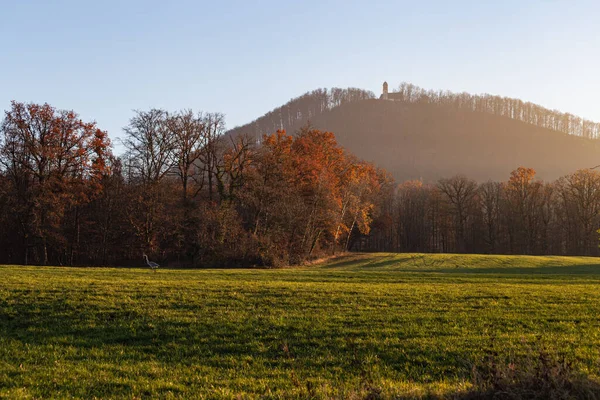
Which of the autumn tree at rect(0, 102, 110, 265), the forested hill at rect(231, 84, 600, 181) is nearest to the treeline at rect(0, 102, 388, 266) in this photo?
the autumn tree at rect(0, 102, 110, 265)

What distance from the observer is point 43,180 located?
1628 inches

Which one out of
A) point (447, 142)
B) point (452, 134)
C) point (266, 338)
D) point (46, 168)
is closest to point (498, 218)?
point (46, 168)

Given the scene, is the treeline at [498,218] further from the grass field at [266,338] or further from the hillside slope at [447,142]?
the grass field at [266,338]

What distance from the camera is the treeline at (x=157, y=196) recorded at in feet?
136

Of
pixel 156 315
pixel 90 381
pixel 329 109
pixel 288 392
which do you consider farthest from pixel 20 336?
pixel 329 109

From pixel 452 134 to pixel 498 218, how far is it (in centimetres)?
10029

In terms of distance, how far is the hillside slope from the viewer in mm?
148875

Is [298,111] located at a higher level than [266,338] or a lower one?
higher

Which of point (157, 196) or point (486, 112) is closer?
point (157, 196)

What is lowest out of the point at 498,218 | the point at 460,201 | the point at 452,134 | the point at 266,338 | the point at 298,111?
the point at 266,338

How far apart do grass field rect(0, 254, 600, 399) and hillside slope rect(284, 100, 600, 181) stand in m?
131

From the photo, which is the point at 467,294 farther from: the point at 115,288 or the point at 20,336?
the point at 20,336

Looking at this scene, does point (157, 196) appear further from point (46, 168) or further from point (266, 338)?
point (266, 338)

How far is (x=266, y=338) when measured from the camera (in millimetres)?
10828
